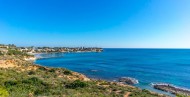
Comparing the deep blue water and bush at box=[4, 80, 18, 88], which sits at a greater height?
bush at box=[4, 80, 18, 88]

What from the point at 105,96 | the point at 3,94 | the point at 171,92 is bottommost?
the point at 171,92

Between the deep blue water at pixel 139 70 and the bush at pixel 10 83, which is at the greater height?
the bush at pixel 10 83

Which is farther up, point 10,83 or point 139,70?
point 10,83

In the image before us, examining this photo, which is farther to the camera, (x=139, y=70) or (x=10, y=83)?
(x=139, y=70)

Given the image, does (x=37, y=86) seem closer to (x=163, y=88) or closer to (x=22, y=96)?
(x=22, y=96)

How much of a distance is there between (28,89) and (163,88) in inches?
1151

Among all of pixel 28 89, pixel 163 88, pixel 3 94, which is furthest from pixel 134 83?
pixel 3 94

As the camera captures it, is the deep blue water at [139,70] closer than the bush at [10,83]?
No

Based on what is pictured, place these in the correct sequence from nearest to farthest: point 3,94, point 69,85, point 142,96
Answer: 1. point 3,94
2. point 142,96
3. point 69,85

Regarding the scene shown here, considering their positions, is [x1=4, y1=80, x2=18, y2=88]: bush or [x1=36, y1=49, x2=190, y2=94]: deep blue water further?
[x1=36, y1=49, x2=190, y2=94]: deep blue water

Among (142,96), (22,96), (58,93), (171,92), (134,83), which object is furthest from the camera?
(134,83)

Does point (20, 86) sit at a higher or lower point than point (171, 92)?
higher

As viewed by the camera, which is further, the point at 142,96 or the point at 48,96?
the point at 142,96

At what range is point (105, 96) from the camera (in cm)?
2725
